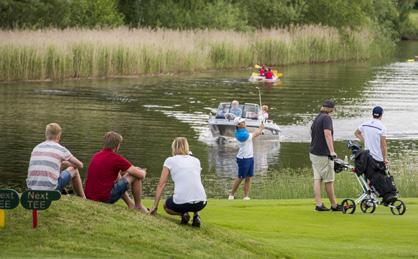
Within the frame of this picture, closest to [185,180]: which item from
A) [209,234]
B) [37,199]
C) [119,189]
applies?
[209,234]

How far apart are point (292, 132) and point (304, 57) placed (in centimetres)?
3824

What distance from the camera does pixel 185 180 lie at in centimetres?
1525

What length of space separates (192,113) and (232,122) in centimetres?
838

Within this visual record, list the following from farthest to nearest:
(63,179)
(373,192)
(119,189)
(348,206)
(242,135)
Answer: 1. (242,135)
2. (373,192)
3. (348,206)
4. (63,179)
5. (119,189)

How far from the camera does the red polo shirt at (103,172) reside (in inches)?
615

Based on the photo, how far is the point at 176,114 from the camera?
157ft

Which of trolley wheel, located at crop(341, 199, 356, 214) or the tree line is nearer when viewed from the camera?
trolley wheel, located at crop(341, 199, 356, 214)

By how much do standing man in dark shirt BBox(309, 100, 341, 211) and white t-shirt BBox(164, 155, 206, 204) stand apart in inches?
162

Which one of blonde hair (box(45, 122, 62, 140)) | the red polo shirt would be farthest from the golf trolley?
blonde hair (box(45, 122, 62, 140))

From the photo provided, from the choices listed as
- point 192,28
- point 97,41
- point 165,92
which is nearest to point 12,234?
point 165,92

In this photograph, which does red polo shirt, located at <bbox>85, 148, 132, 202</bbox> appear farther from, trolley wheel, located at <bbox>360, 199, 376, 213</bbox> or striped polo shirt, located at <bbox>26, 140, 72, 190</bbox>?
trolley wheel, located at <bbox>360, 199, 376, 213</bbox>

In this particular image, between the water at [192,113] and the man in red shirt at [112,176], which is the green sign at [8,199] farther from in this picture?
the water at [192,113]

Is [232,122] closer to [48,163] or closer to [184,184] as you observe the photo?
[184,184]

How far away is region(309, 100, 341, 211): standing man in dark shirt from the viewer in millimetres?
18891
